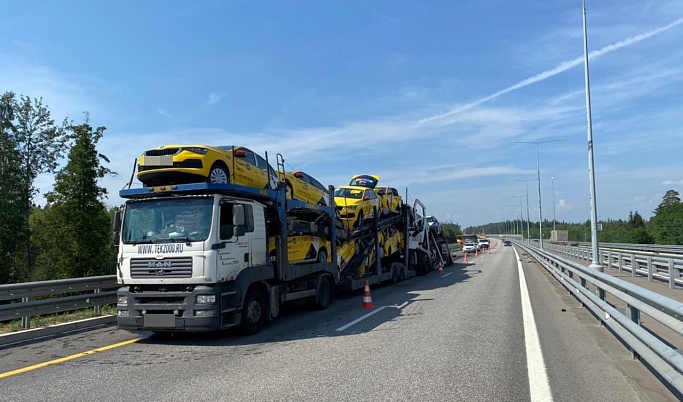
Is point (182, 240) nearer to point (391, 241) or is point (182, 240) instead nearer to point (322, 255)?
point (322, 255)

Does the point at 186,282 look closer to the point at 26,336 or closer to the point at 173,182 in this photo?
the point at 173,182

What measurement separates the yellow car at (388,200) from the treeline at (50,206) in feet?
84.3

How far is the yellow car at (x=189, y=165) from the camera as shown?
30.0 feet

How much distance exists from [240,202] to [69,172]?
33.8 m

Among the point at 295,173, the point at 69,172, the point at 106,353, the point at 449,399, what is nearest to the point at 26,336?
the point at 106,353

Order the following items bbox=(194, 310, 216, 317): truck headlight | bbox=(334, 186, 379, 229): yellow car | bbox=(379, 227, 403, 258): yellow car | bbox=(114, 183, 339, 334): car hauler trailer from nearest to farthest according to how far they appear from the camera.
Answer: bbox=(194, 310, 216, 317): truck headlight → bbox=(114, 183, 339, 334): car hauler trailer → bbox=(334, 186, 379, 229): yellow car → bbox=(379, 227, 403, 258): yellow car

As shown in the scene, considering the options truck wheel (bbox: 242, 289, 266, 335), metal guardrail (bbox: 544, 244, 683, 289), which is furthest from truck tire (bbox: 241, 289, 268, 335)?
metal guardrail (bbox: 544, 244, 683, 289)

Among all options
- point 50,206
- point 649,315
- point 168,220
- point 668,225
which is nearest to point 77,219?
point 50,206

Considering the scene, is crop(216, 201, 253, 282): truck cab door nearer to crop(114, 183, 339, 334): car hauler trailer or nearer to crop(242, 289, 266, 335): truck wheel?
crop(114, 183, 339, 334): car hauler trailer

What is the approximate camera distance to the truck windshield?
8.52 meters

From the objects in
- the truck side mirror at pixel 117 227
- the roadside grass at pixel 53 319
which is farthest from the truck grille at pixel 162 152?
the roadside grass at pixel 53 319

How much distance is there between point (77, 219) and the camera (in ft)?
122

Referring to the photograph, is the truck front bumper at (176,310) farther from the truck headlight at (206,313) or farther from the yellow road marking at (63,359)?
the yellow road marking at (63,359)

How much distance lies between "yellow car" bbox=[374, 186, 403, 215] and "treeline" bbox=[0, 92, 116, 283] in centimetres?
2570
